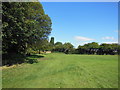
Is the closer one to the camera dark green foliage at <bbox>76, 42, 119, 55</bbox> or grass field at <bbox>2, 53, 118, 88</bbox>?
grass field at <bbox>2, 53, 118, 88</bbox>

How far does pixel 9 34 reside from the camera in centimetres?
892

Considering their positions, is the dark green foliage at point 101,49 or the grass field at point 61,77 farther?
the dark green foliage at point 101,49

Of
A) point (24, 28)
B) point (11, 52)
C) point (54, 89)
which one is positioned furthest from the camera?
point (11, 52)

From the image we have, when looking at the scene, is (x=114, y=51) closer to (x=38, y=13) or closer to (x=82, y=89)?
(x=38, y=13)

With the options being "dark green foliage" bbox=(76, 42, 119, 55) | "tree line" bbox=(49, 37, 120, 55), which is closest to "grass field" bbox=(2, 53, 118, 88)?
"dark green foliage" bbox=(76, 42, 119, 55)

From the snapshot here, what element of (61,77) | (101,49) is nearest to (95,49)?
(101,49)

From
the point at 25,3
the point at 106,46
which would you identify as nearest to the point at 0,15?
the point at 25,3

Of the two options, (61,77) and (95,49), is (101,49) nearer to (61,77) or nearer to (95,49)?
(95,49)

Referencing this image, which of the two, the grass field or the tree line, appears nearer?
the grass field

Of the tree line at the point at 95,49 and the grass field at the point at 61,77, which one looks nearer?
the grass field at the point at 61,77

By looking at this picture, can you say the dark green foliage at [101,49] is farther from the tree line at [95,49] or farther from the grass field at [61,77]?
the grass field at [61,77]

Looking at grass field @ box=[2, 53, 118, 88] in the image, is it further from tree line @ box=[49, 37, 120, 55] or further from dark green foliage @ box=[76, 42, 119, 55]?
tree line @ box=[49, 37, 120, 55]

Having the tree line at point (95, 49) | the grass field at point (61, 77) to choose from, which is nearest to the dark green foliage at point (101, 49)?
the tree line at point (95, 49)

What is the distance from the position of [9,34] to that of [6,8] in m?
2.39
